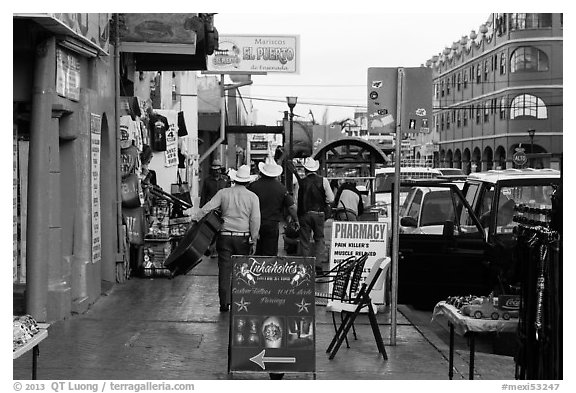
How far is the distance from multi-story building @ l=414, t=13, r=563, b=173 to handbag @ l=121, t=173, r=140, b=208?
42.2 metres

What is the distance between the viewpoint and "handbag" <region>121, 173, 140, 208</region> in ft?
48.2

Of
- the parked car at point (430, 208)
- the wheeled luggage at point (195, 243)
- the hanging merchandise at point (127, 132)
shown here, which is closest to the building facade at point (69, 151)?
the hanging merchandise at point (127, 132)

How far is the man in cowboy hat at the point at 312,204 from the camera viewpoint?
1539 cm

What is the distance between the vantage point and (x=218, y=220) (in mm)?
11398

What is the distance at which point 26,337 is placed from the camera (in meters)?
6.89

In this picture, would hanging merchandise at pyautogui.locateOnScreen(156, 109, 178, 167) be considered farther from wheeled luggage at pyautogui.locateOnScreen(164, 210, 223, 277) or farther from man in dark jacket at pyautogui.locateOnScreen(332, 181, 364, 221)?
wheeled luggage at pyautogui.locateOnScreen(164, 210, 223, 277)

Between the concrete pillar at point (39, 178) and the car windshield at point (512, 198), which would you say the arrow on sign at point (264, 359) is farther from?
the car windshield at point (512, 198)

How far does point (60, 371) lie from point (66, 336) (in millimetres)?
1644

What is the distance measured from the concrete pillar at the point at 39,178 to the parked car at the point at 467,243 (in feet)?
15.1

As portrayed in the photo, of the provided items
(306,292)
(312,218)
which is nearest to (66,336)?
(306,292)

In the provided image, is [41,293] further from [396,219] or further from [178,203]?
[178,203]

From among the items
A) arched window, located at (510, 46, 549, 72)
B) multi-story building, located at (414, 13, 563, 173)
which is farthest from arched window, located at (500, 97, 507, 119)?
arched window, located at (510, 46, 549, 72)

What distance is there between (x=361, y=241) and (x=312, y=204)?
3.77m

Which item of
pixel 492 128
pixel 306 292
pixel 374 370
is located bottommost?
pixel 374 370
